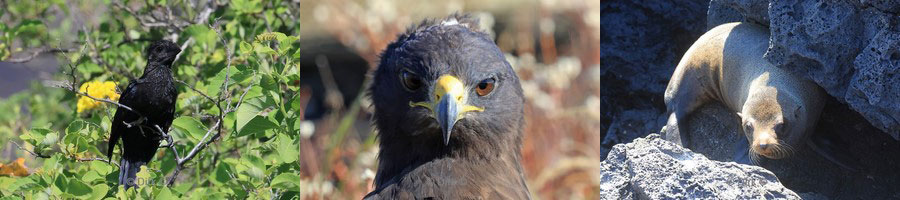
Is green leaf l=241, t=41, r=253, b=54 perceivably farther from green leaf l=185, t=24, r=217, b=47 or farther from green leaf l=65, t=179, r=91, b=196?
green leaf l=185, t=24, r=217, b=47

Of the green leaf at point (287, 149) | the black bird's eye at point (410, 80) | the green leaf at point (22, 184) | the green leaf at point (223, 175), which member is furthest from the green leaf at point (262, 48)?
the green leaf at point (22, 184)

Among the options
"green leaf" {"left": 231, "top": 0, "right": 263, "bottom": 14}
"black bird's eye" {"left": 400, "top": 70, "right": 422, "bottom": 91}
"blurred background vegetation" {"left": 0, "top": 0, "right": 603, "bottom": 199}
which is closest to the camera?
"black bird's eye" {"left": 400, "top": 70, "right": 422, "bottom": 91}

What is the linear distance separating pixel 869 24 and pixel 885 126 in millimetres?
261

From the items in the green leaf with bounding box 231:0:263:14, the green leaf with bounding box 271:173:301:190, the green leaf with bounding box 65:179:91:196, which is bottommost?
the green leaf with bounding box 271:173:301:190

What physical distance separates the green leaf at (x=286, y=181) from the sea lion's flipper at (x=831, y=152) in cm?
142

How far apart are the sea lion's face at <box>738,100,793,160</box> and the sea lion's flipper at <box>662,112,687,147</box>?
10.3 inches

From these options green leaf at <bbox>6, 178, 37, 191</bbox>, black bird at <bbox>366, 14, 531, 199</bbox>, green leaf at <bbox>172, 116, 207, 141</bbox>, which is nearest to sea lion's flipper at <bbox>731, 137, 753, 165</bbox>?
black bird at <bbox>366, 14, 531, 199</bbox>

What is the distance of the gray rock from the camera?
8.27ft

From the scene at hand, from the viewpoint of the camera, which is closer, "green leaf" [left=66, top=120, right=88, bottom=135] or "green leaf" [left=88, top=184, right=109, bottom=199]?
"green leaf" [left=88, top=184, right=109, bottom=199]

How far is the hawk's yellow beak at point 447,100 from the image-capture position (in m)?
1.96

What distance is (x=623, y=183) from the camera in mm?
2715

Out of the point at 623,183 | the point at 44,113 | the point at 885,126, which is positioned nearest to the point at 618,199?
the point at 623,183

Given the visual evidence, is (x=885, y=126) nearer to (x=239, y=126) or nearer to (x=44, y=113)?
(x=239, y=126)

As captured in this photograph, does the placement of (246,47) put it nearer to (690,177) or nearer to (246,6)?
(246,6)
